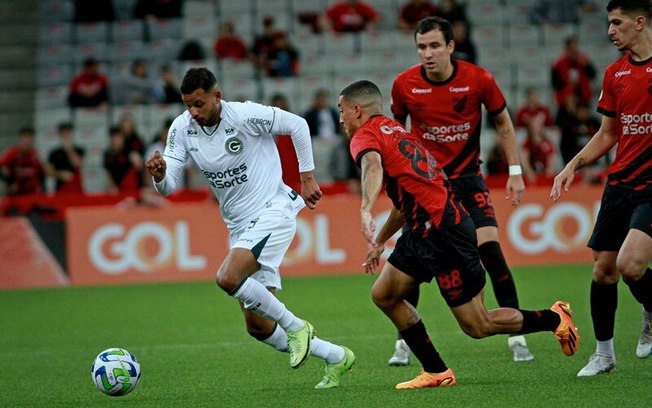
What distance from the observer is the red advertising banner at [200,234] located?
16.6m

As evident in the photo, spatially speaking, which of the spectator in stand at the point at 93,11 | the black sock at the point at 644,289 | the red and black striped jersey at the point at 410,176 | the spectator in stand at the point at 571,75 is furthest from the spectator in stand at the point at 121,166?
the red and black striped jersey at the point at 410,176

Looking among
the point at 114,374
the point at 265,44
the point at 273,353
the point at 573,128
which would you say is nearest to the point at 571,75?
the point at 573,128

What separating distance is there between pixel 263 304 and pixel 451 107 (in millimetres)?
2257

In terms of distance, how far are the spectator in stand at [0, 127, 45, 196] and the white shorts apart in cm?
1058

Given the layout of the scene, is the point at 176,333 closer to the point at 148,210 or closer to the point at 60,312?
the point at 60,312

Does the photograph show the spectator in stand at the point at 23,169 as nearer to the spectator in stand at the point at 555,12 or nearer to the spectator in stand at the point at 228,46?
the spectator in stand at the point at 228,46

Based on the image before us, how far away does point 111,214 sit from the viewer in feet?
54.5

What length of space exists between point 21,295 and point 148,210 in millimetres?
2149

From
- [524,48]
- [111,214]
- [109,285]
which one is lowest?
[109,285]

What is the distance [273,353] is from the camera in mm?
9812

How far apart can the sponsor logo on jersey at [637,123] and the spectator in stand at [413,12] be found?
533 inches

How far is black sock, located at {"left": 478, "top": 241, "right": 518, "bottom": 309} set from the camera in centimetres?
869

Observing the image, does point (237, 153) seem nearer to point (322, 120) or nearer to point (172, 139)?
point (172, 139)

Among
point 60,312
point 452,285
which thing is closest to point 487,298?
point 60,312
